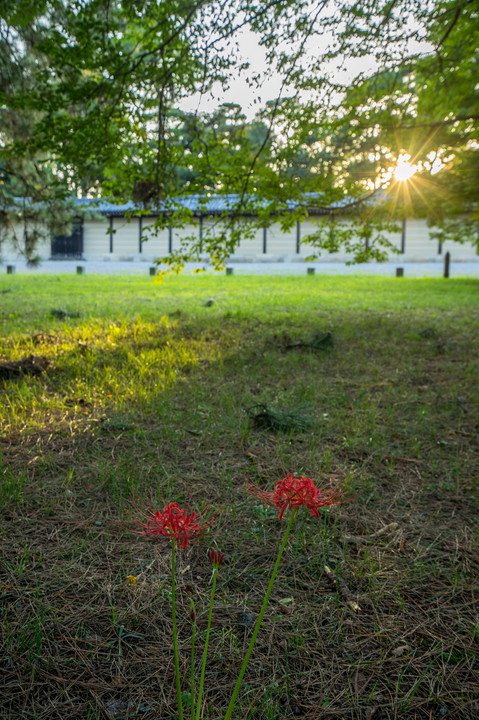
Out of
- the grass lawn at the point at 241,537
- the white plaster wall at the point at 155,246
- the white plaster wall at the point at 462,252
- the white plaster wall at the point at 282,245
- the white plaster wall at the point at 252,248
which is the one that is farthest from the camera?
the white plaster wall at the point at 252,248

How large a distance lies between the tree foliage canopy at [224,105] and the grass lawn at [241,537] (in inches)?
98.4

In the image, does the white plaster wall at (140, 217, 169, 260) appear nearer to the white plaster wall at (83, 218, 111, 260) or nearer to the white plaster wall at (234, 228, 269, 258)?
the white plaster wall at (83, 218, 111, 260)

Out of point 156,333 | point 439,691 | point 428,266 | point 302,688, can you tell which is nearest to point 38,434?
point 302,688

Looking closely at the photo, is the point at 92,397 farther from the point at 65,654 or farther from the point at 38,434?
the point at 65,654

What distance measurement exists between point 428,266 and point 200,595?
25643mm

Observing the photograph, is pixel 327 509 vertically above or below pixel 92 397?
below

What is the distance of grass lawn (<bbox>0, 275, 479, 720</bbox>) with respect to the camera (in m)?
1.28

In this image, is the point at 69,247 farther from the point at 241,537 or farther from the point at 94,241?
the point at 241,537

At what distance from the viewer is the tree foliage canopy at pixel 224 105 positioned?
16.1 ft

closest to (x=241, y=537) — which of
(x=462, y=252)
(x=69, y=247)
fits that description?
(x=462, y=252)

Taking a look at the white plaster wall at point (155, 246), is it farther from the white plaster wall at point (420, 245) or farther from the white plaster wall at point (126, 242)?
the white plaster wall at point (420, 245)

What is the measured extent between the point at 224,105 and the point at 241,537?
5191 millimetres

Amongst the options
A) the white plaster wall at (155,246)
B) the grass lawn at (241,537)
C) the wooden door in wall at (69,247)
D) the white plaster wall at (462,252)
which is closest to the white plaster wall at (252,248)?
the white plaster wall at (155,246)

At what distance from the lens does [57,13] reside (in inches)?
236
